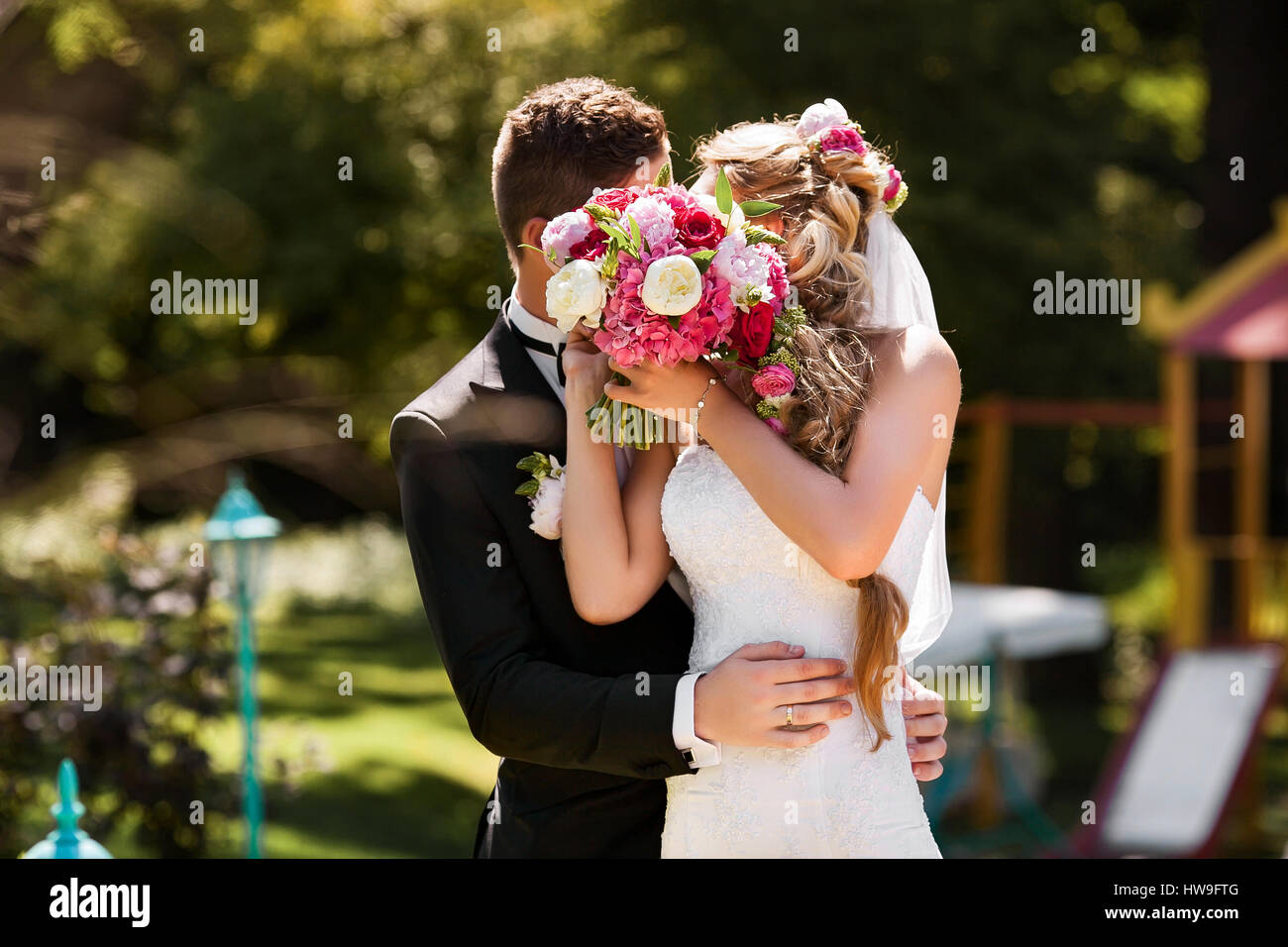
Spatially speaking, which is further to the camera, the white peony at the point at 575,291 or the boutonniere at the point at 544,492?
the boutonniere at the point at 544,492

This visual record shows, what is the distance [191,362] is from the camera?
11.4 m

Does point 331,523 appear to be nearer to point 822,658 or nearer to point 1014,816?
point 1014,816

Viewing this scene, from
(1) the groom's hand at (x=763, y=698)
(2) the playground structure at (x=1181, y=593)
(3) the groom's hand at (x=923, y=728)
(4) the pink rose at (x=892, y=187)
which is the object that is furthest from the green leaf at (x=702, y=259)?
(2) the playground structure at (x=1181, y=593)

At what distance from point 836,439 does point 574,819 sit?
89 centimetres

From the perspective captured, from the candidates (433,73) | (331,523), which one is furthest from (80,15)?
(331,523)

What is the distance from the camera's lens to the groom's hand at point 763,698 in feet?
8.75

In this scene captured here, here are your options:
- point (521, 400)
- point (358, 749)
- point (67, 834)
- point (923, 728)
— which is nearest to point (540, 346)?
point (521, 400)

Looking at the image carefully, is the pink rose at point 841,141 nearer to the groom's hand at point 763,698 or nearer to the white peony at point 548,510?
the white peony at point 548,510

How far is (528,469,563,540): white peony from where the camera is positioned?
2.71 m

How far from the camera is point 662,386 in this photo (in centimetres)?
269

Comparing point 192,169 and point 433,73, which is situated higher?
point 433,73

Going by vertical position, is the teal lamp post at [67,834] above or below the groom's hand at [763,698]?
below

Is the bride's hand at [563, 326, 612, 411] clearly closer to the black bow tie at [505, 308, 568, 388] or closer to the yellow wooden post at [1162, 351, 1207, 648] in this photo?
the black bow tie at [505, 308, 568, 388]
